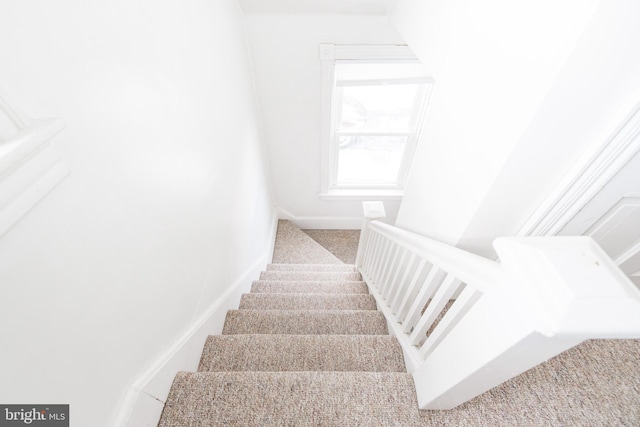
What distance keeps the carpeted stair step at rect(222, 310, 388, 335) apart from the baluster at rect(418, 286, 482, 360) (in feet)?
1.59

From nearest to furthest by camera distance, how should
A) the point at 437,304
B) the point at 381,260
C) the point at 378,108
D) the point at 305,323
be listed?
the point at 437,304 < the point at 305,323 < the point at 381,260 < the point at 378,108

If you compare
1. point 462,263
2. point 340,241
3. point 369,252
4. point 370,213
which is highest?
point 462,263

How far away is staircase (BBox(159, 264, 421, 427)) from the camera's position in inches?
31.5

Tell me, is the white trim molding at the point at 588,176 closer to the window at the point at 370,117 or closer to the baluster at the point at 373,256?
the baluster at the point at 373,256

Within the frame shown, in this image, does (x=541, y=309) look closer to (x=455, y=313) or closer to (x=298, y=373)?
(x=455, y=313)

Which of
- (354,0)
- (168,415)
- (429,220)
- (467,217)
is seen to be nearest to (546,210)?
(467,217)

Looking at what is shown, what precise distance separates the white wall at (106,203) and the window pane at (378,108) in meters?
1.48

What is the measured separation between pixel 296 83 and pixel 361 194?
150cm

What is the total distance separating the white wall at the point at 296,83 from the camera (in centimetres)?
175

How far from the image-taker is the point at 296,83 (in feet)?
6.84

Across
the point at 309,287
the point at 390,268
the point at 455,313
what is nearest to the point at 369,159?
the point at 309,287

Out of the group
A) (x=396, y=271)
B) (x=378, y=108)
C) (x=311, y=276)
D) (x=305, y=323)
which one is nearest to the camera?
(x=396, y=271)

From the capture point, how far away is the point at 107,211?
60 cm

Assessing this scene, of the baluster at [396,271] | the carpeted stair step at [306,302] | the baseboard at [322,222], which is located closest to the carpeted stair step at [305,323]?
the baluster at [396,271]
